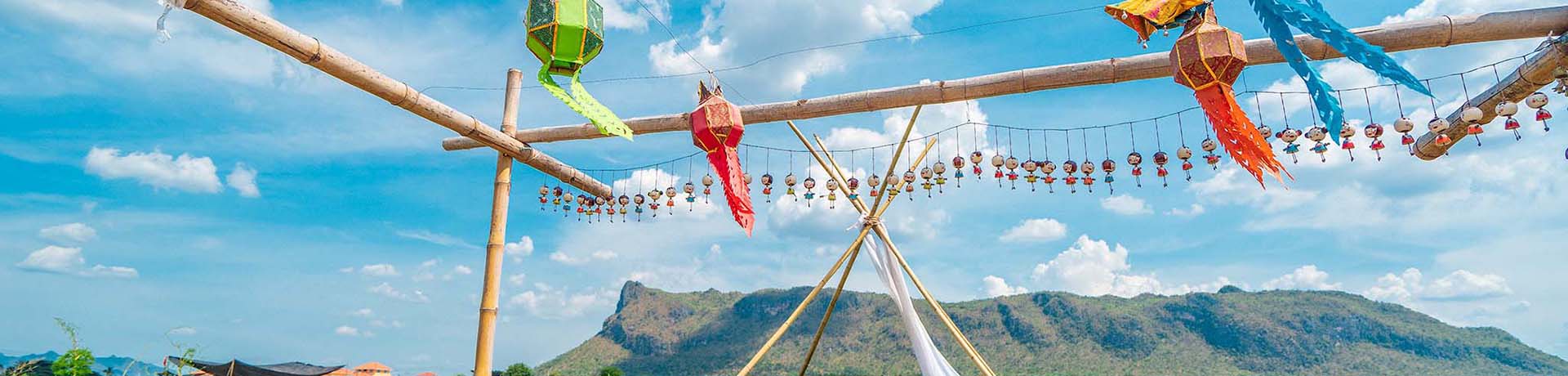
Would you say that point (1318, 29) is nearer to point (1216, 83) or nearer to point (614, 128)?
point (1216, 83)

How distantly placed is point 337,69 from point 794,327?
59.1 metres

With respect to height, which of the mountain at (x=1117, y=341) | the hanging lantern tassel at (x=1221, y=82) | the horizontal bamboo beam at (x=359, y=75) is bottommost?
the hanging lantern tassel at (x=1221, y=82)

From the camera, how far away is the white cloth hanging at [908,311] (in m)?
6.60

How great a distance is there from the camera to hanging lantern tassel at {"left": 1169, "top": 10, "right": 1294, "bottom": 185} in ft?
12.5

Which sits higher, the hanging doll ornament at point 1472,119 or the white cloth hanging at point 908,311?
the hanging doll ornament at point 1472,119

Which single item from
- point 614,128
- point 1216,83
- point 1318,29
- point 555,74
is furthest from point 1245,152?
point 555,74

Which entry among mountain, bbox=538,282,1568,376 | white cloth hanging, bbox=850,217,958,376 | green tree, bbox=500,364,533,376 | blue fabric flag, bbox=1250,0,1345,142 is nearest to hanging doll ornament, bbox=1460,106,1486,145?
blue fabric flag, bbox=1250,0,1345,142

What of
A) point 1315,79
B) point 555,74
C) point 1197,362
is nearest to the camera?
point 1315,79

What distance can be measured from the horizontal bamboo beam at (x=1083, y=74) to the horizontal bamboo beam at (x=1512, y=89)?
8.2 inches

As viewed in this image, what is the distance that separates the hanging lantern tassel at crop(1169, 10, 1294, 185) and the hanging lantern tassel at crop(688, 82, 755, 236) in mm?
2513

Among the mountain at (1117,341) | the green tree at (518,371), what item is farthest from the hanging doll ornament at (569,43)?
the mountain at (1117,341)

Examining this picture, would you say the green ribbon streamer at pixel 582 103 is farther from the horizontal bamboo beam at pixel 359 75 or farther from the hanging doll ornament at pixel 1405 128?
the hanging doll ornament at pixel 1405 128

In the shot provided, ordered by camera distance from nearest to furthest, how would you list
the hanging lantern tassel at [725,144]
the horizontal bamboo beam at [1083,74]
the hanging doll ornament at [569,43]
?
the hanging doll ornament at [569,43], the horizontal bamboo beam at [1083,74], the hanging lantern tassel at [725,144]

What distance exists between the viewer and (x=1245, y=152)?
12.6 ft
